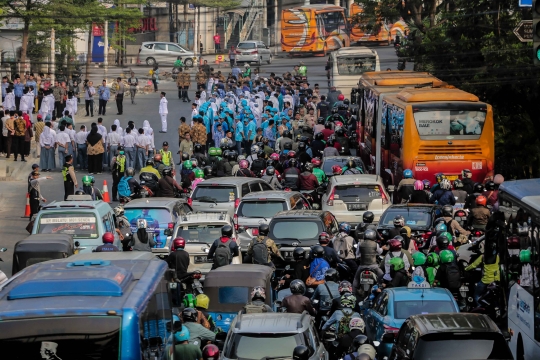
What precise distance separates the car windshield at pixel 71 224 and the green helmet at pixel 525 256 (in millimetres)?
8292

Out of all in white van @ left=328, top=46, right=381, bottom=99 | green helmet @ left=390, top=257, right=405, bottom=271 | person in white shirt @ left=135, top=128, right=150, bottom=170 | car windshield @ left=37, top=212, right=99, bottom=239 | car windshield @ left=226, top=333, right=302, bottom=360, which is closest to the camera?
car windshield @ left=226, top=333, right=302, bottom=360

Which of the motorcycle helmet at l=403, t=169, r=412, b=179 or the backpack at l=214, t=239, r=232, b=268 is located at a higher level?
the motorcycle helmet at l=403, t=169, r=412, b=179

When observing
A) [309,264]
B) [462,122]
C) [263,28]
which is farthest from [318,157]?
[263,28]

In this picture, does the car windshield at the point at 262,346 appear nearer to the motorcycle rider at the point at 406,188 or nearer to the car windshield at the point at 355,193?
the car windshield at the point at 355,193

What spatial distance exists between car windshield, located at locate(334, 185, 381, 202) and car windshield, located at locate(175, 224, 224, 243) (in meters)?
4.54

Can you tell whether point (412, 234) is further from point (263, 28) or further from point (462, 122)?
point (263, 28)

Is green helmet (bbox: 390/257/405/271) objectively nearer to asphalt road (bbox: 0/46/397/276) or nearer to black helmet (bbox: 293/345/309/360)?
black helmet (bbox: 293/345/309/360)

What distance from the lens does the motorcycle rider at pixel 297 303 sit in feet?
50.0

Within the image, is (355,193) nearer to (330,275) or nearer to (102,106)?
(330,275)

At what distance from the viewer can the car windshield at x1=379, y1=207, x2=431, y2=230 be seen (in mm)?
21531

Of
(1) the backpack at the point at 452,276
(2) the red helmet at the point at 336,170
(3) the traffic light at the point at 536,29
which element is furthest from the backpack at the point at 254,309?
(2) the red helmet at the point at 336,170

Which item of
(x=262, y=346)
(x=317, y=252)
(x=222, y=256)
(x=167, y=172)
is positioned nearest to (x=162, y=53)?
(x=167, y=172)

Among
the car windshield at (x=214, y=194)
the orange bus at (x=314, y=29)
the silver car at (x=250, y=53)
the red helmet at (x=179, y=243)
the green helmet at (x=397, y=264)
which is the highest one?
the orange bus at (x=314, y=29)

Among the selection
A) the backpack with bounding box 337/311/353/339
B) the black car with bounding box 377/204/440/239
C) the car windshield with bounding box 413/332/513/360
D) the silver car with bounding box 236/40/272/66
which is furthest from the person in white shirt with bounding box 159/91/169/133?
the car windshield with bounding box 413/332/513/360
